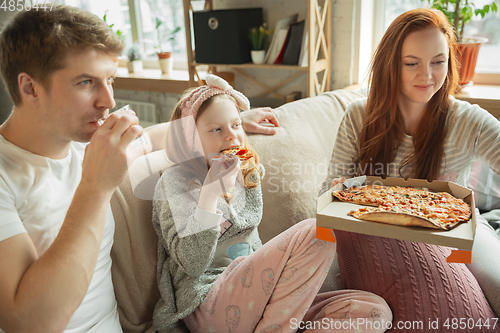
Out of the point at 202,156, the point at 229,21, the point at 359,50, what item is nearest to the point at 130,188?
the point at 202,156

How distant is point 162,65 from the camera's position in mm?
3336

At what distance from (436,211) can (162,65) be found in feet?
9.25

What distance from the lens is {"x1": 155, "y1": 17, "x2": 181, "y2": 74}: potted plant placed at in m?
3.31

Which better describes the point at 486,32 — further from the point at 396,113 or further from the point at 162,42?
the point at 162,42

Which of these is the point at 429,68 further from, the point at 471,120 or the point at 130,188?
the point at 130,188

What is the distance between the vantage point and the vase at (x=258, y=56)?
260 cm

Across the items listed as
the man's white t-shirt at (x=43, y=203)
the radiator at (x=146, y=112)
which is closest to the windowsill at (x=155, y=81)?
the radiator at (x=146, y=112)

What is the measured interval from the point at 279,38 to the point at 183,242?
1.80 m

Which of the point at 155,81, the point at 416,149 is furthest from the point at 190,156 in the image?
the point at 155,81

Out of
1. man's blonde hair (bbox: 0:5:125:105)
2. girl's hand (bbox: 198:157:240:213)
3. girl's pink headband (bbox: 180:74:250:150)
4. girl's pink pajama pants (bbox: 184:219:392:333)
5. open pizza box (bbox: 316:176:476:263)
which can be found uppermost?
man's blonde hair (bbox: 0:5:125:105)

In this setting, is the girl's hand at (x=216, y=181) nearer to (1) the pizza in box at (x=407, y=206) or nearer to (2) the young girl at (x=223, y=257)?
(2) the young girl at (x=223, y=257)

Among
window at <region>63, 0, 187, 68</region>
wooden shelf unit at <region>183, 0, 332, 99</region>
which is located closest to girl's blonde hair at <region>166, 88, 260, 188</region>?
wooden shelf unit at <region>183, 0, 332, 99</region>

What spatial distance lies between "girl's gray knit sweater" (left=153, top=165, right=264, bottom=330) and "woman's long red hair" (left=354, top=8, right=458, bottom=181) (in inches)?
22.2

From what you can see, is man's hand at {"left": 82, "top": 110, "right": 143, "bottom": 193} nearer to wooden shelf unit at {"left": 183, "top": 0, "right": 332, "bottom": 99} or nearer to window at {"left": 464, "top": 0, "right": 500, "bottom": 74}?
wooden shelf unit at {"left": 183, "top": 0, "right": 332, "bottom": 99}
